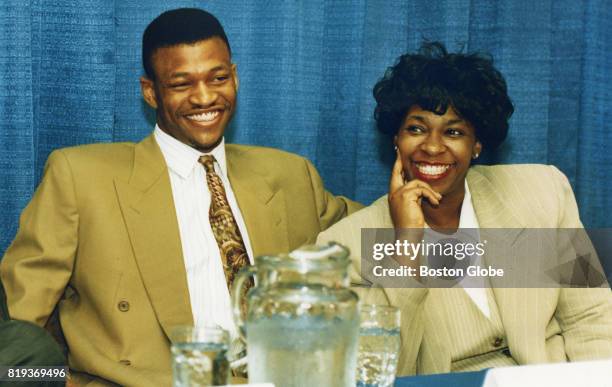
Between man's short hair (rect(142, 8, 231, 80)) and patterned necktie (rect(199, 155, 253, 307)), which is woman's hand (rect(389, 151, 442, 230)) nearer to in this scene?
patterned necktie (rect(199, 155, 253, 307))

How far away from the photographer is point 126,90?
2.32 m

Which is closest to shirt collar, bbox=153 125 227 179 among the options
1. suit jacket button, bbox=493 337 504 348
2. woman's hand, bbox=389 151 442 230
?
woman's hand, bbox=389 151 442 230

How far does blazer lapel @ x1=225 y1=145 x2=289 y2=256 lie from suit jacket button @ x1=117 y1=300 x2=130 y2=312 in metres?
0.33

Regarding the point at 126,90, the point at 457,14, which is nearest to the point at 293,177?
the point at 126,90

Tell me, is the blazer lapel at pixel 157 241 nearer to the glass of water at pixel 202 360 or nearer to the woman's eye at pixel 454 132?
the woman's eye at pixel 454 132

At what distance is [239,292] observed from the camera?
1.09m

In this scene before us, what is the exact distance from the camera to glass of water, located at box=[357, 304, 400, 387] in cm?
127

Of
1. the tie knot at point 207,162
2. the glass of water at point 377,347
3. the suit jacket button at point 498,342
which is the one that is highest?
the tie knot at point 207,162

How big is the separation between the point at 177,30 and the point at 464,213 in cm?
81

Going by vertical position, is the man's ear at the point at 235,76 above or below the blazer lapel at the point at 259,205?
above

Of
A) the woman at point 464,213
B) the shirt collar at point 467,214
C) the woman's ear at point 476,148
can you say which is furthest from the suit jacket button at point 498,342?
the woman's ear at point 476,148

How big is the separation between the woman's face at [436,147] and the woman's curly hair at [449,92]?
0.02m

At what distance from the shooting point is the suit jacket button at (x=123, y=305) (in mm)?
1975

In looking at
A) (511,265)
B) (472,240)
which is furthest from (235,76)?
(511,265)
